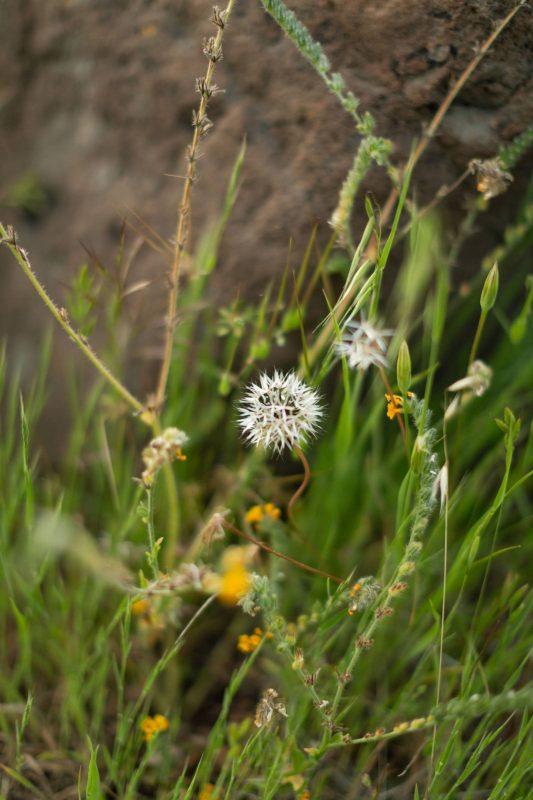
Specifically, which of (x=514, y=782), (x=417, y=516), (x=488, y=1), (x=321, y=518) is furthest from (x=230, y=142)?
(x=514, y=782)

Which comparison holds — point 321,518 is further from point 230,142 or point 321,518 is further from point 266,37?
A: point 266,37

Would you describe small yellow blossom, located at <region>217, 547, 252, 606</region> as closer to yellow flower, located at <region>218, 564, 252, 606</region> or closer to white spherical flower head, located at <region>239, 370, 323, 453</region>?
yellow flower, located at <region>218, 564, 252, 606</region>

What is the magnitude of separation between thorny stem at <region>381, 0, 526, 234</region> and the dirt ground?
18mm

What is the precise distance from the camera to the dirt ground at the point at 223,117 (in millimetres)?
1262

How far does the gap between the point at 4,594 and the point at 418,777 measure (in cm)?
79

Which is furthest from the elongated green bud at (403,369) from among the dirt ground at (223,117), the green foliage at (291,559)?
the dirt ground at (223,117)

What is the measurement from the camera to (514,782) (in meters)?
1.00

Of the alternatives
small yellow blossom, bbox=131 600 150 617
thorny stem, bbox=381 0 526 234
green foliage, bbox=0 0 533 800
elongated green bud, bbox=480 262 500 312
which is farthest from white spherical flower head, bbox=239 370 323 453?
small yellow blossom, bbox=131 600 150 617

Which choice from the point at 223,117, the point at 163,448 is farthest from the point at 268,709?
the point at 223,117

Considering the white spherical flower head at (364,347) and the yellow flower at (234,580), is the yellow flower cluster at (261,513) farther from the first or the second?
the white spherical flower head at (364,347)

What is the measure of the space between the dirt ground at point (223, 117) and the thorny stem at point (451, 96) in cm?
2

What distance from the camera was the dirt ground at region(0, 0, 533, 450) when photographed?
4.14 feet

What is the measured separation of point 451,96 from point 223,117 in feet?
1.59

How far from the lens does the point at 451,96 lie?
120 cm
